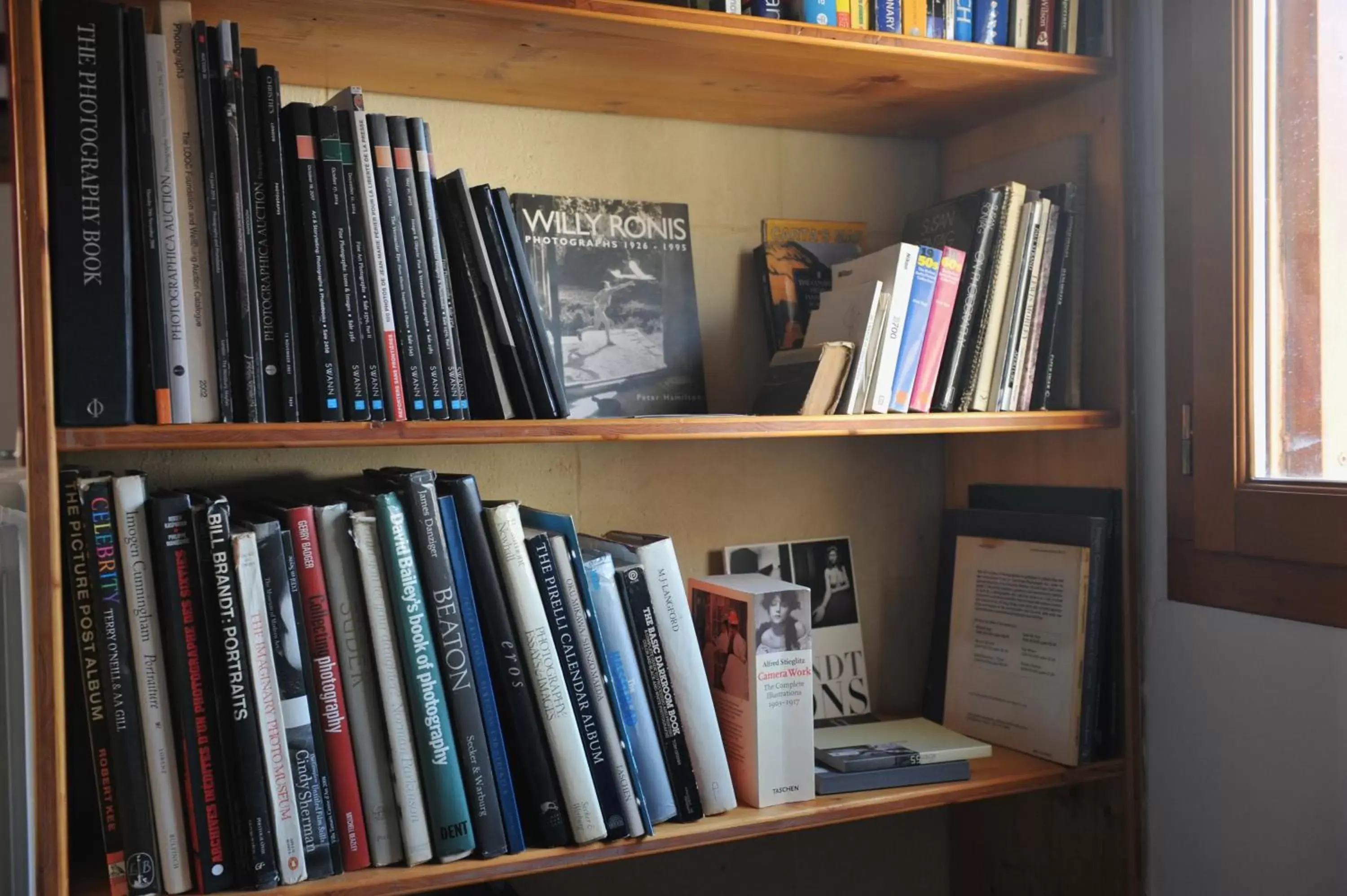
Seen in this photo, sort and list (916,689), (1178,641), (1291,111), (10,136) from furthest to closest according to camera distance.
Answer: (916,689) < (1178,641) < (1291,111) < (10,136)

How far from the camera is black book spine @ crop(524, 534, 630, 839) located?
116 centimetres

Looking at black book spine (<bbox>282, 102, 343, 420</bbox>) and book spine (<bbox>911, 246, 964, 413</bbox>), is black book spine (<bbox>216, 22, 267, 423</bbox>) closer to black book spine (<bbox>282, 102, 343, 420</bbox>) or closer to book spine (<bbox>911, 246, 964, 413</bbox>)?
black book spine (<bbox>282, 102, 343, 420</bbox>)

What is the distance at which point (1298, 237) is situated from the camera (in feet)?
4.28

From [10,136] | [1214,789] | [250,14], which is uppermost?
[250,14]

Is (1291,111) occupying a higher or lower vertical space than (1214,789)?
higher

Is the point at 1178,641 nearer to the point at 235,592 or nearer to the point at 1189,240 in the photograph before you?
the point at 1189,240

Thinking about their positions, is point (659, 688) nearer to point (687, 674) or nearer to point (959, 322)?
point (687, 674)

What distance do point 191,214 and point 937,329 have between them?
0.82 metres

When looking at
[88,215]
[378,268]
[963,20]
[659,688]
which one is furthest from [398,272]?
[963,20]

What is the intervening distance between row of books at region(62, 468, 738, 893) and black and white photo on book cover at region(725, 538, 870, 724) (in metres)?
0.33

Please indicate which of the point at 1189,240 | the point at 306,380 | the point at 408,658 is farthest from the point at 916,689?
the point at 306,380

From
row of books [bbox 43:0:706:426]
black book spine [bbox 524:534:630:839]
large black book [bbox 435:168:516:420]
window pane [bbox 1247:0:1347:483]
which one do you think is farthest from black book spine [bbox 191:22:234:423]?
window pane [bbox 1247:0:1347:483]

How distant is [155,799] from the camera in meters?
1.03

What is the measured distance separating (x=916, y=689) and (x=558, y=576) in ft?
2.46
